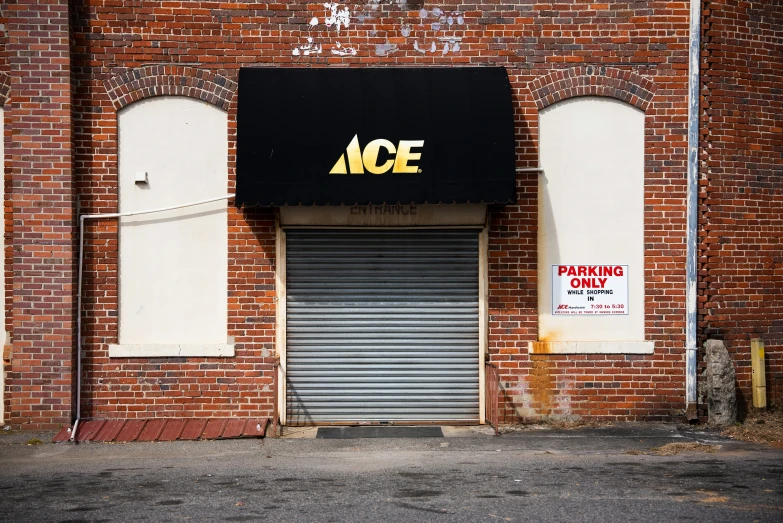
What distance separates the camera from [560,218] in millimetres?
11867

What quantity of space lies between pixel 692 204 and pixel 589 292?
1.80m

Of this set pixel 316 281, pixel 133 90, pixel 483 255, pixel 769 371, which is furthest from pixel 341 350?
pixel 769 371

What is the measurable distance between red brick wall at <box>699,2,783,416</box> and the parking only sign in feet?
3.51

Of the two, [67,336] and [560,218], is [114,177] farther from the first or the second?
[560,218]

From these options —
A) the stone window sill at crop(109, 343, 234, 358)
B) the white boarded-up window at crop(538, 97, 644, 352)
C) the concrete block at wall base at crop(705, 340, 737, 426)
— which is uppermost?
the white boarded-up window at crop(538, 97, 644, 352)

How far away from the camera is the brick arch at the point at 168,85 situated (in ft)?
38.0

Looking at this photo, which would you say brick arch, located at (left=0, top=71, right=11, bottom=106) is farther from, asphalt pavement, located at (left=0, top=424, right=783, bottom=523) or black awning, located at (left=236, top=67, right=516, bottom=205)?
asphalt pavement, located at (left=0, top=424, right=783, bottom=523)

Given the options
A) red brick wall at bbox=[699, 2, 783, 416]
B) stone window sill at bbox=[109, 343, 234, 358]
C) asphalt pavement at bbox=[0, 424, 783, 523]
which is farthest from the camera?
red brick wall at bbox=[699, 2, 783, 416]

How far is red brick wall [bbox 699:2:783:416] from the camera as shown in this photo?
11.8 metres

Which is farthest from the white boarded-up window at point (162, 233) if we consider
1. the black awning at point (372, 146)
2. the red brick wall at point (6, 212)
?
the red brick wall at point (6, 212)

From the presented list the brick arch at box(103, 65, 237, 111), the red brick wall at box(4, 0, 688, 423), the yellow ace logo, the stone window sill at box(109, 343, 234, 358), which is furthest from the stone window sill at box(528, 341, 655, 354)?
the brick arch at box(103, 65, 237, 111)

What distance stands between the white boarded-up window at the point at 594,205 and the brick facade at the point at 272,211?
0.16 metres

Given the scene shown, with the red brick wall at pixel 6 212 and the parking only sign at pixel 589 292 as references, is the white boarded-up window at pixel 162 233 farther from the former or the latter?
the parking only sign at pixel 589 292

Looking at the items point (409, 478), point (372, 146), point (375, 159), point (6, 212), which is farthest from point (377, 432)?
point (6, 212)
